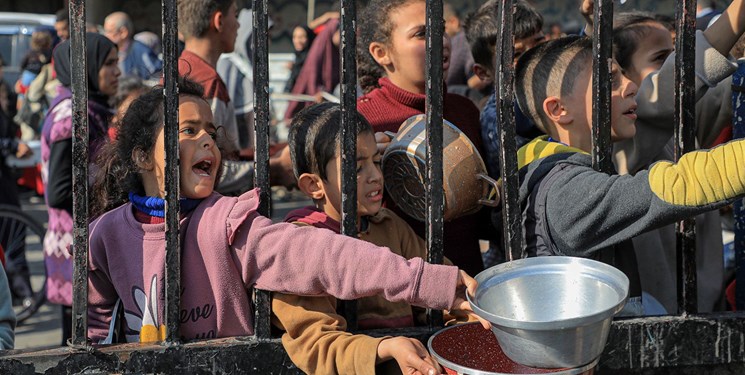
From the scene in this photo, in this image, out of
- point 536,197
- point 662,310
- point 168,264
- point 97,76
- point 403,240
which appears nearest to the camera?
point 168,264

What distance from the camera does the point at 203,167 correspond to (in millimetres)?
2494

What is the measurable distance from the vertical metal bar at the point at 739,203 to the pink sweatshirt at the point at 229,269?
95cm

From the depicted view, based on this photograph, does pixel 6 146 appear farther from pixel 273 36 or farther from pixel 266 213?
pixel 273 36

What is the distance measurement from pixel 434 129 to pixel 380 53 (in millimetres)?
1061

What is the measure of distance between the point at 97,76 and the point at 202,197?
256cm

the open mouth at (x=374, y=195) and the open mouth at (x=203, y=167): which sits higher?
the open mouth at (x=203, y=167)

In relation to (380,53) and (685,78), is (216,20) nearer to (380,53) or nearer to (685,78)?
(380,53)

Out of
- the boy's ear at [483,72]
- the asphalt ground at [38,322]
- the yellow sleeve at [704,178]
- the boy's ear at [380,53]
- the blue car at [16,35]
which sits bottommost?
the asphalt ground at [38,322]

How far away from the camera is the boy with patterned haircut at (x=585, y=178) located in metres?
2.15

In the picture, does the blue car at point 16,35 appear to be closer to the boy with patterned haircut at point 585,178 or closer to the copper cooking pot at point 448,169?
the copper cooking pot at point 448,169

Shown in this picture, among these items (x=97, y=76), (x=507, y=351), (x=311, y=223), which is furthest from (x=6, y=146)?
(x=507, y=351)

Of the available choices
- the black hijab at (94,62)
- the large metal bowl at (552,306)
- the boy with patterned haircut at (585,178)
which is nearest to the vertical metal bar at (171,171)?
the large metal bowl at (552,306)

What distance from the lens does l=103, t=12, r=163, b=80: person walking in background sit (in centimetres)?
902

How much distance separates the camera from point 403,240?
2.65 metres
